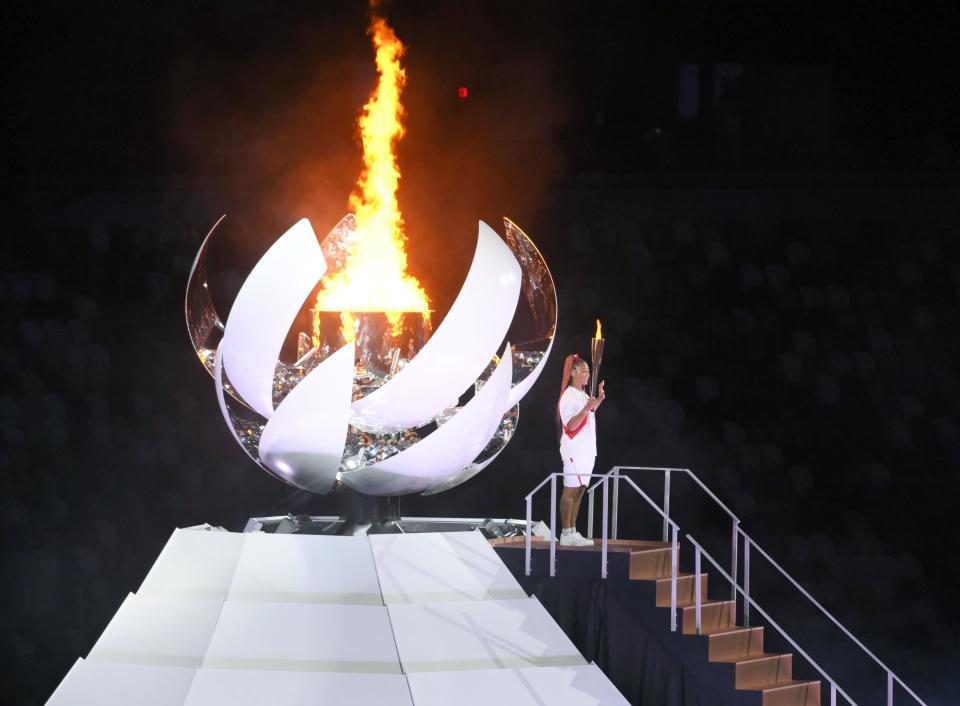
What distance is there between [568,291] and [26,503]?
13.3 feet

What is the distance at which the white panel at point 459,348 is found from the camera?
6.17 metres

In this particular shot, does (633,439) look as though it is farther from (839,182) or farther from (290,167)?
(290,167)

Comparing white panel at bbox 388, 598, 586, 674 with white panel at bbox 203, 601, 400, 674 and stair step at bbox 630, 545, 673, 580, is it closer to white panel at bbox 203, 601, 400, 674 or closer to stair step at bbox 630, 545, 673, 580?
white panel at bbox 203, 601, 400, 674

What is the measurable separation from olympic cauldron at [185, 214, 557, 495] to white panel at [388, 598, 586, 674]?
0.83m

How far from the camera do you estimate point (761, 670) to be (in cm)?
584

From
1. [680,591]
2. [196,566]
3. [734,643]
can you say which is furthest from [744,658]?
[196,566]

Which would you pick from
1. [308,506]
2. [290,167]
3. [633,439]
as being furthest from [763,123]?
[308,506]

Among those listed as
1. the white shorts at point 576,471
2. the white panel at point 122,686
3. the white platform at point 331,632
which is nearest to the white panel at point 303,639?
the white platform at point 331,632

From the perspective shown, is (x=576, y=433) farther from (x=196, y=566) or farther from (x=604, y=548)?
(x=196, y=566)

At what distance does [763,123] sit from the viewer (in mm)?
10172

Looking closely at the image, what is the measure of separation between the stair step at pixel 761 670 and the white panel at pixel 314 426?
2000 millimetres

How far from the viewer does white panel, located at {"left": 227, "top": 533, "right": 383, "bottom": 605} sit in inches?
228

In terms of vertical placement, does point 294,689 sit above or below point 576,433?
below

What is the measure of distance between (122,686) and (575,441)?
2.27m
